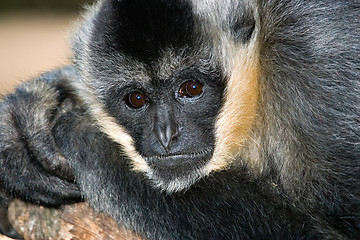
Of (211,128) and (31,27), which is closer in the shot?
(211,128)

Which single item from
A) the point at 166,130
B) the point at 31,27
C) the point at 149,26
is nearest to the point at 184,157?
the point at 166,130

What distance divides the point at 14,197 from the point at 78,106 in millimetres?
871

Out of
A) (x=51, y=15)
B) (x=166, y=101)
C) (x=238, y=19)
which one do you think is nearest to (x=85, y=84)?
(x=166, y=101)

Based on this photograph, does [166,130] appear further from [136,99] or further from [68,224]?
[68,224]

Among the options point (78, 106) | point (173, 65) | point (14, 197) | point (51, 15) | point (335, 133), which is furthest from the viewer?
point (51, 15)

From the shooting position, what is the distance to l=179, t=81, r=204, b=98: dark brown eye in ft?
13.9

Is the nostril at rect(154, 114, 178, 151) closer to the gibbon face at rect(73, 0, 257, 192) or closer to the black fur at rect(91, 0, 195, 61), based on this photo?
the gibbon face at rect(73, 0, 257, 192)

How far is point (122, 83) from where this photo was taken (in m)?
4.39

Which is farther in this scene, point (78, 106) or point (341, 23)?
point (78, 106)

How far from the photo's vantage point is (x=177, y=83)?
4.25m

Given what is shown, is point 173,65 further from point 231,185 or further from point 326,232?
point 326,232

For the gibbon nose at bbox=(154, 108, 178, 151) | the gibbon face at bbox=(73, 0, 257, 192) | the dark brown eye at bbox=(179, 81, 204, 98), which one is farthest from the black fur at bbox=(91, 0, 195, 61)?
the gibbon nose at bbox=(154, 108, 178, 151)

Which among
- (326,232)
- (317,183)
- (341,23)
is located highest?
(341,23)

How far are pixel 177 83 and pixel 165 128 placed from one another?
33 cm
